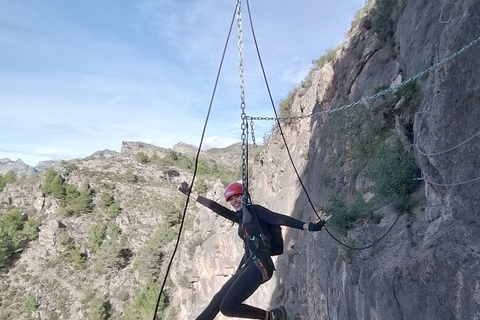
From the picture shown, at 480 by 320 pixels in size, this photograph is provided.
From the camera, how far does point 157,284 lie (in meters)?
36.6

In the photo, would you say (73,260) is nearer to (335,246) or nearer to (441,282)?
(335,246)

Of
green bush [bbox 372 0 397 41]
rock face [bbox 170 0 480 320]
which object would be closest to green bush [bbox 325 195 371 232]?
rock face [bbox 170 0 480 320]

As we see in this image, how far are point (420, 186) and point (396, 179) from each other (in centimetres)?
34

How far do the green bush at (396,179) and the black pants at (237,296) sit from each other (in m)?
2.29

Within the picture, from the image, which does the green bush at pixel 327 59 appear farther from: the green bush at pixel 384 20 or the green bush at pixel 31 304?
the green bush at pixel 31 304

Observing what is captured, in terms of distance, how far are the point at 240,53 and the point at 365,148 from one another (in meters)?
5.34

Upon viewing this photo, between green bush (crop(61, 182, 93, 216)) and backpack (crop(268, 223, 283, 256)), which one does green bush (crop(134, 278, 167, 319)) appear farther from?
backpack (crop(268, 223, 283, 256))

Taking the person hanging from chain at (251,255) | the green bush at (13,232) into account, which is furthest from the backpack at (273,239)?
the green bush at (13,232)

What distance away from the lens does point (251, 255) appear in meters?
4.85

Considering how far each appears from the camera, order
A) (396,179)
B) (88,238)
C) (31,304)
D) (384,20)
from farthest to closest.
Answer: (88,238) < (31,304) < (384,20) < (396,179)

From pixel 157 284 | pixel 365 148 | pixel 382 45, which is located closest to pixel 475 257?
pixel 365 148

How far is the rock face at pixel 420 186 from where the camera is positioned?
369 cm

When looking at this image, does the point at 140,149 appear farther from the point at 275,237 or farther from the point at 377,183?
the point at 275,237

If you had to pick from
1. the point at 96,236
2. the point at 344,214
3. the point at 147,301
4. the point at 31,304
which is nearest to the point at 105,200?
the point at 96,236
